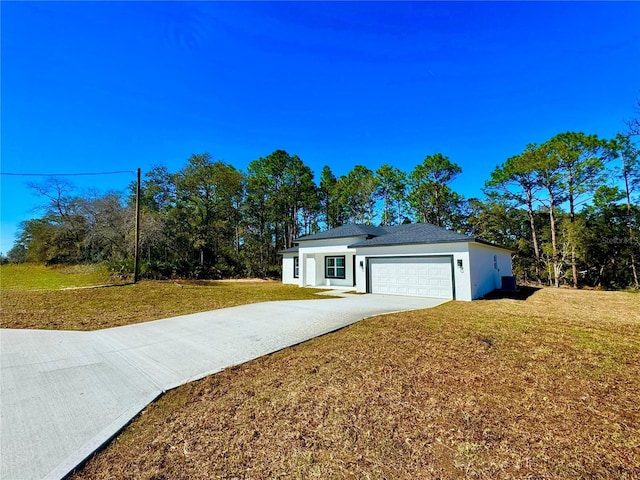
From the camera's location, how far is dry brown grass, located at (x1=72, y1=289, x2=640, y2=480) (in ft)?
6.77

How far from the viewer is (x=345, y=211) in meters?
31.3

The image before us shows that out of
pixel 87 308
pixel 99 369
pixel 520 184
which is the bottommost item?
pixel 99 369

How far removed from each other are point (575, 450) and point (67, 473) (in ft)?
12.9

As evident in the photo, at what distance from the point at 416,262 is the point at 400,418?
34.2ft

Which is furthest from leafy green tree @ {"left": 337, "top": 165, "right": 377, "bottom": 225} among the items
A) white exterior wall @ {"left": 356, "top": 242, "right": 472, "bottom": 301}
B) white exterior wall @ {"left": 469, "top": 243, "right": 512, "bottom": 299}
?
white exterior wall @ {"left": 356, "top": 242, "right": 472, "bottom": 301}

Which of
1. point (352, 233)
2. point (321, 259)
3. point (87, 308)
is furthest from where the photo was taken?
point (321, 259)

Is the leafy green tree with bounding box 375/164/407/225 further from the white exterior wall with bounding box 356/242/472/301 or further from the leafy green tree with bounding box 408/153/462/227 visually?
the white exterior wall with bounding box 356/242/472/301

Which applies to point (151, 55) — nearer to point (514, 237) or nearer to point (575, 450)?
point (575, 450)

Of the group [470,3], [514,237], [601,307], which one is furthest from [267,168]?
[601,307]

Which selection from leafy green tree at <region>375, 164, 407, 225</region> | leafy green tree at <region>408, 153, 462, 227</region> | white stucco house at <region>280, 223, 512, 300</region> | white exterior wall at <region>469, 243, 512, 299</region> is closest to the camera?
white stucco house at <region>280, 223, 512, 300</region>

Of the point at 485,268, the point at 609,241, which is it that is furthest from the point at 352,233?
the point at 609,241

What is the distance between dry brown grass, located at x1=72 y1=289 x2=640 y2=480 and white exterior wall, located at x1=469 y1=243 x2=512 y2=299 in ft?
22.1

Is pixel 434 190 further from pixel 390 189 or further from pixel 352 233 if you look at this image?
pixel 352 233

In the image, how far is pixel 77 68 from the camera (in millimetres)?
10211
